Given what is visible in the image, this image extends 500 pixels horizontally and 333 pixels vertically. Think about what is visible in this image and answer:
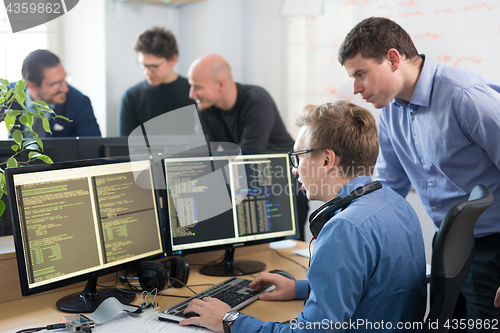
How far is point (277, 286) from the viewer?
1.28m

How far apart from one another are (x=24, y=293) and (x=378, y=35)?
4.33 ft

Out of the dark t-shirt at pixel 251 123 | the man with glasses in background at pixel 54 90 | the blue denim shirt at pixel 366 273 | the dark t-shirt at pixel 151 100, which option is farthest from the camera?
the dark t-shirt at pixel 151 100

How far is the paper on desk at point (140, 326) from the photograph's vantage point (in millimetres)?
1031

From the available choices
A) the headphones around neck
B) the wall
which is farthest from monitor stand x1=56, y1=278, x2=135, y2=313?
the wall

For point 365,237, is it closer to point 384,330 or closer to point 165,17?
point 384,330

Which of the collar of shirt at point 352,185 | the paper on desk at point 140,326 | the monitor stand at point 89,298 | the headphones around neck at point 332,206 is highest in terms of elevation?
the collar of shirt at point 352,185

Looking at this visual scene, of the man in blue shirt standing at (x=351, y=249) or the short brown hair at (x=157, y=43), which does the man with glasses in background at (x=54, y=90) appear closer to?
the short brown hair at (x=157, y=43)

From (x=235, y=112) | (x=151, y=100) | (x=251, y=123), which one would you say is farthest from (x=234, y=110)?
(x=151, y=100)

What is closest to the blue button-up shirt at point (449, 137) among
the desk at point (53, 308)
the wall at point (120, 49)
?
the desk at point (53, 308)

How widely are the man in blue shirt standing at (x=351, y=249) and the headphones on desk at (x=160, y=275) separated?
0.68 feet

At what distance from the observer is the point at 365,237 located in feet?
2.90

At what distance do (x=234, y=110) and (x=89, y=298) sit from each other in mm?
1663

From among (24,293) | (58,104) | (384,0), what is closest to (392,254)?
(24,293)

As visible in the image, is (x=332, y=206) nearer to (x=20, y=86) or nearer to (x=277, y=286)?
(x=277, y=286)
